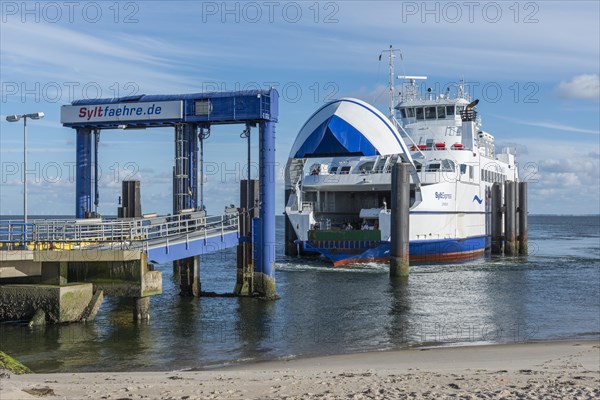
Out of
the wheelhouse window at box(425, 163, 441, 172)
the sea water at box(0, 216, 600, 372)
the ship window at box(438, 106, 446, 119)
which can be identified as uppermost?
the ship window at box(438, 106, 446, 119)

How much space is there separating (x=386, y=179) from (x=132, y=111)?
18800 millimetres

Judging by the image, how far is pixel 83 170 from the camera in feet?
88.9

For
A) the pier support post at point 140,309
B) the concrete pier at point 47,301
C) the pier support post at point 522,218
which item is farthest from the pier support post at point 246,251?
the pier support post at point 522,218

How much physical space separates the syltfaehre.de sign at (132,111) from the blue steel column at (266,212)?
3402 mm

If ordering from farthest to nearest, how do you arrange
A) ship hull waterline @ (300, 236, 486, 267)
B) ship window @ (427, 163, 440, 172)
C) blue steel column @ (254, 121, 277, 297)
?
ship window @ (427, 163, 440, 172), ship hull waterline @ (300, 236, 486, 267), blue steel column @ (254, 121, 277, 297)

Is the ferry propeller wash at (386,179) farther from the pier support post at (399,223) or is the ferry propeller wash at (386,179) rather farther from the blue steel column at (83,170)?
the blue steel column at (83,170)

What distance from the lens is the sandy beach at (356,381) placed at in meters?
10.6

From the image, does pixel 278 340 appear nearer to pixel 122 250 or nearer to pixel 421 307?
pixel 122 250

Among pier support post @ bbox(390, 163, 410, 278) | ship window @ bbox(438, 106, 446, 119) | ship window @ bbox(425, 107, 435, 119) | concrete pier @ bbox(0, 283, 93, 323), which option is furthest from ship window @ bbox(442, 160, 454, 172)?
concrete pier @ bbox(0, 283, 93, 323)

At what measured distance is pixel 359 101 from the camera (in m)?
39.2

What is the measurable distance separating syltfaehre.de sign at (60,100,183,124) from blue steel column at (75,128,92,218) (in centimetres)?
92

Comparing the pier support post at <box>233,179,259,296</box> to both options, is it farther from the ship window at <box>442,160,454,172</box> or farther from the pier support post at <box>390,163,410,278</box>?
the ship window at <box>442,160,454,172</box>

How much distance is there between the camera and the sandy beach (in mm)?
10578

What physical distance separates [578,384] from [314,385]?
170 inches
